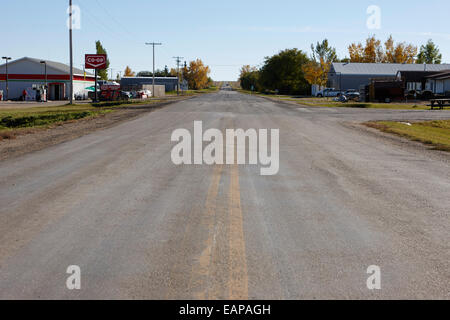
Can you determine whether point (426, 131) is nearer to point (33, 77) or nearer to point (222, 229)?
point (222, 229)

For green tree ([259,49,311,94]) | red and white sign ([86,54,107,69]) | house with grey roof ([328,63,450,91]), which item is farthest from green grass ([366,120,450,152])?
green tree ([259,49,311,94])

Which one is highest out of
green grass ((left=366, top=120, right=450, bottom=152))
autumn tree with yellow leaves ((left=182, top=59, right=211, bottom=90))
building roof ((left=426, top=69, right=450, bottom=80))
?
autumn tree with yellow leaves ((left=182, top=59, right=211, bottom=90))

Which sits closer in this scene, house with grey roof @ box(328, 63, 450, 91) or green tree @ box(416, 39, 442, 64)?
house with grey roof @ box(328, 63, 450, 91)

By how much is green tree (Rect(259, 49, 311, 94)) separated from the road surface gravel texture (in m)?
105

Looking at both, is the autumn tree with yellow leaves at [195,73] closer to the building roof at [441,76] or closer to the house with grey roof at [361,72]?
the house with grey roof at [361,72]

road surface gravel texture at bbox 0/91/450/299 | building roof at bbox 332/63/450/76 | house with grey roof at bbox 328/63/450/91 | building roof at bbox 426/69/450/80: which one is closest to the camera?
road surface gravel texture at bbox 0/91/450/299

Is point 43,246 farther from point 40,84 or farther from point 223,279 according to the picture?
point 40,84

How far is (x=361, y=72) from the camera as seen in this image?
96.1 metres

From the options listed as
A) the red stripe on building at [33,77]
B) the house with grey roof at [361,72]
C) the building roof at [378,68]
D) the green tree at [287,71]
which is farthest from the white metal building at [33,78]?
the green tree at [287,71]

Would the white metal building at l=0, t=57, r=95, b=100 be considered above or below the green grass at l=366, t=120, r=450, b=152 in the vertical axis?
above

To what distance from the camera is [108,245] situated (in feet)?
18.1

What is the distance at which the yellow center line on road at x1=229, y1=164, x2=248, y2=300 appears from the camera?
429cm

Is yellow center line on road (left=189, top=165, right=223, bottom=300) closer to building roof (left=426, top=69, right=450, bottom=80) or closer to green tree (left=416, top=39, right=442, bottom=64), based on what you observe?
building roof (left=426, top=69, right=450, bottom=80)
